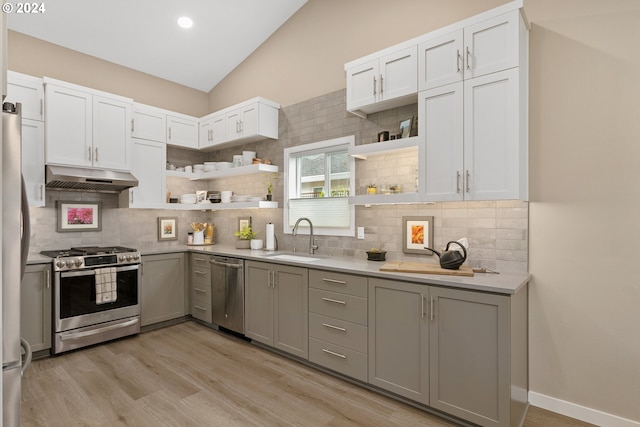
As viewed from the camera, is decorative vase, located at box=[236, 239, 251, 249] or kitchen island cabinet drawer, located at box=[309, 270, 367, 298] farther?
decorative vase, located at box=[236, 239, 251, 249]

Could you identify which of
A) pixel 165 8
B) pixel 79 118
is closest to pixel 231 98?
pixel 165 8

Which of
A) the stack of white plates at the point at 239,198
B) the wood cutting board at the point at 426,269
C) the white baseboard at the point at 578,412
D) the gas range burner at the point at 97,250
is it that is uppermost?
the stack of white plates at the point at 239,198

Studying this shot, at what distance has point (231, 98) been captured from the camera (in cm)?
500

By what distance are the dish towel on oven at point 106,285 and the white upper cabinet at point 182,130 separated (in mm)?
1856

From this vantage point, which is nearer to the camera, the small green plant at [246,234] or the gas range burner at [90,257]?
the gas range burner at [90,257]

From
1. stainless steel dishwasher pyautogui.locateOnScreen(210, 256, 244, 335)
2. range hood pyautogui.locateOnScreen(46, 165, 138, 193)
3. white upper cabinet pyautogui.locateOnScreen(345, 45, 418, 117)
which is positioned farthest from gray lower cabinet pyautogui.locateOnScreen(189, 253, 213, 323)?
white upper cabinet pyautogui.locateOnScreen(345, 45, 418, 117)

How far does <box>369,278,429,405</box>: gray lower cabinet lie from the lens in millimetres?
2408

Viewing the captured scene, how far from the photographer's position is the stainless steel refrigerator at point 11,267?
4.09 feet

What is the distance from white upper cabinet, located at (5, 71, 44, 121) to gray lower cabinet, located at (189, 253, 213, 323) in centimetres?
221

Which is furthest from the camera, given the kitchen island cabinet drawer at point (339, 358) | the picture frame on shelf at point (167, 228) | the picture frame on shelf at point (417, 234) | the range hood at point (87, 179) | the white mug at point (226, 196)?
the picture frame on shelf at point (167, 228)

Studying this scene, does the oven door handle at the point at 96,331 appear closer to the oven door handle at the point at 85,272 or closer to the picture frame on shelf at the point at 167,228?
the oven door handle at the point at 85,272

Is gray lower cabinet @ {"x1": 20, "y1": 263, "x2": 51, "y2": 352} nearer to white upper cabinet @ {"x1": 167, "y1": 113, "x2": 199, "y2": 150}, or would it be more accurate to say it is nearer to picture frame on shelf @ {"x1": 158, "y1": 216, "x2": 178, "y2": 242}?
picture frame on shelf @ {"x1": 158, "y1": 216, "x2": 178, "y2": 242}

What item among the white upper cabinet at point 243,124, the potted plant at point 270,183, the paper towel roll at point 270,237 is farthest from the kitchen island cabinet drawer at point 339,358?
the white upper cabinet at point 243,124

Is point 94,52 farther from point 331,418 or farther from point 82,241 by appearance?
point 331,418
